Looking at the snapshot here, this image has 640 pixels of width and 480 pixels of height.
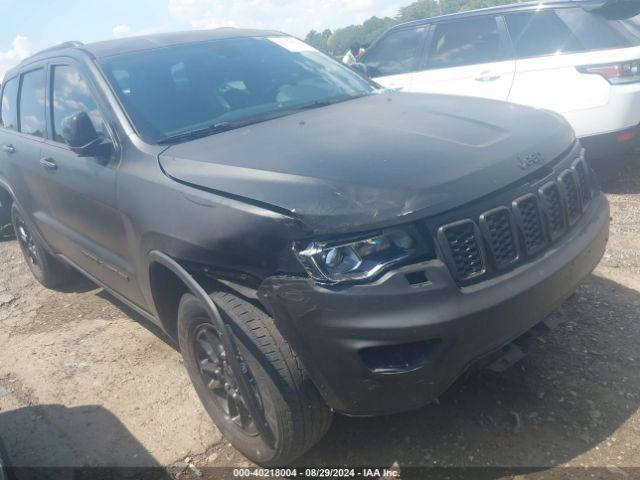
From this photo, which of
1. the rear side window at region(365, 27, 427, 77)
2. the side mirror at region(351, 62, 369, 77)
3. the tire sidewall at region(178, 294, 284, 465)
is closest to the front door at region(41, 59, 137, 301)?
the tire sidewall at region(178, 294, 284, 465)

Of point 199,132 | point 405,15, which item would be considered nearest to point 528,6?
point 199,132

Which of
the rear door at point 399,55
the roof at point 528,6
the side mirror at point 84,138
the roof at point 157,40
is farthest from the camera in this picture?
the rear door at point 399,55

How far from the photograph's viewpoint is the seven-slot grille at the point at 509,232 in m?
2.08

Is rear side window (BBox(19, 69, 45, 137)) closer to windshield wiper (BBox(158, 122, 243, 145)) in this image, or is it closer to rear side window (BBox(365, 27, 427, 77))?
windshield wiper (BBox(158, 122, 243, 145))

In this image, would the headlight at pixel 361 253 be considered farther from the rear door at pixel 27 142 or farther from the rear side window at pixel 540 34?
the rear side window at pixel 540 34

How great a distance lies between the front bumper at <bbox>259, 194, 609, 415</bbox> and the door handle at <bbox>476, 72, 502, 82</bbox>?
13.8ft

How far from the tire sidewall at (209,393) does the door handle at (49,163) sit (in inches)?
61.1

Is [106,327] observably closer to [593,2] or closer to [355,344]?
[355,344]

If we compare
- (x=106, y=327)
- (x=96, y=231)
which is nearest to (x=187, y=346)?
(x=96, y=231)

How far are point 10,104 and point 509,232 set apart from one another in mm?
4208

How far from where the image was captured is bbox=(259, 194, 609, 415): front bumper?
1.98 m

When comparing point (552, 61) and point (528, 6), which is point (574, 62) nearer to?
point (552, 61)

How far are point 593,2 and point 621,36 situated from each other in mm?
459

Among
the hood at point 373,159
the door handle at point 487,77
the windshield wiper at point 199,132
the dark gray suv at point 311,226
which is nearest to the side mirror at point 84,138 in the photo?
the dark gray suv at point 311,226
